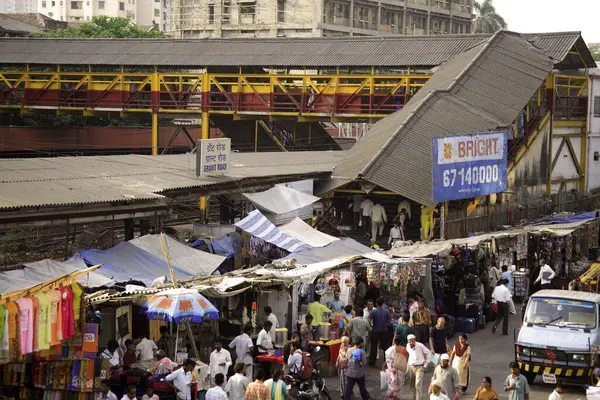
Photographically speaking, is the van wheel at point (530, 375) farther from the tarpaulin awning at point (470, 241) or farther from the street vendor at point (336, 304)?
the tarpaulin awning at point (470, 241)

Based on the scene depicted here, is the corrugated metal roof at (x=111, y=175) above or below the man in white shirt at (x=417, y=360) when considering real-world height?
above

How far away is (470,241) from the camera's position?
27625 millimetres

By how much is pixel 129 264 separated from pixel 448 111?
15.1 meters

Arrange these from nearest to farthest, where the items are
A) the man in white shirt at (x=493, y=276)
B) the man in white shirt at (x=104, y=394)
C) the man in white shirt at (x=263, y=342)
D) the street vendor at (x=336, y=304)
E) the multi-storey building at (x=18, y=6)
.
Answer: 1. the man in white shirt at (x=104, y=394)
2. the man in white shirt at (x=263, y=342)
3. the street vendor at (x=336, y=304)
4. the man in white shirt at (x=493, y=276)
5. the multi-storey building at (x=18, y=6)

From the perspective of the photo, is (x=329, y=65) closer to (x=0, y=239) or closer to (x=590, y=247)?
(x=590, y=247)

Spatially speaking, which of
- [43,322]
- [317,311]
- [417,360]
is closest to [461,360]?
[417,360]

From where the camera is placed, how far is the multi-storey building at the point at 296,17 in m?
82.5

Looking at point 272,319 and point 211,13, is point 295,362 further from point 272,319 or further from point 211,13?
point 211,13

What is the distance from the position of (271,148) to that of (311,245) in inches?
967

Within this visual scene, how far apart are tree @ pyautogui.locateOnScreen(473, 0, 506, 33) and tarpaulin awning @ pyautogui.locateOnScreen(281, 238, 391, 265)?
84.9 meters

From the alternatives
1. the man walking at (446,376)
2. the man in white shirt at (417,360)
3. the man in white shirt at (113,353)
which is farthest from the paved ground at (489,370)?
the man in white shirt at (113,353)

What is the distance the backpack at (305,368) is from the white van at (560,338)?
175 inches

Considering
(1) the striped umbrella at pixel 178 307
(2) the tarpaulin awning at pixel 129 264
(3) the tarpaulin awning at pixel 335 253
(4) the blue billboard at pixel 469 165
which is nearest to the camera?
(1) the striped umbrella at pixel 178 307

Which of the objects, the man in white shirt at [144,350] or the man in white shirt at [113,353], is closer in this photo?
the man in white shirt at [113,353]
